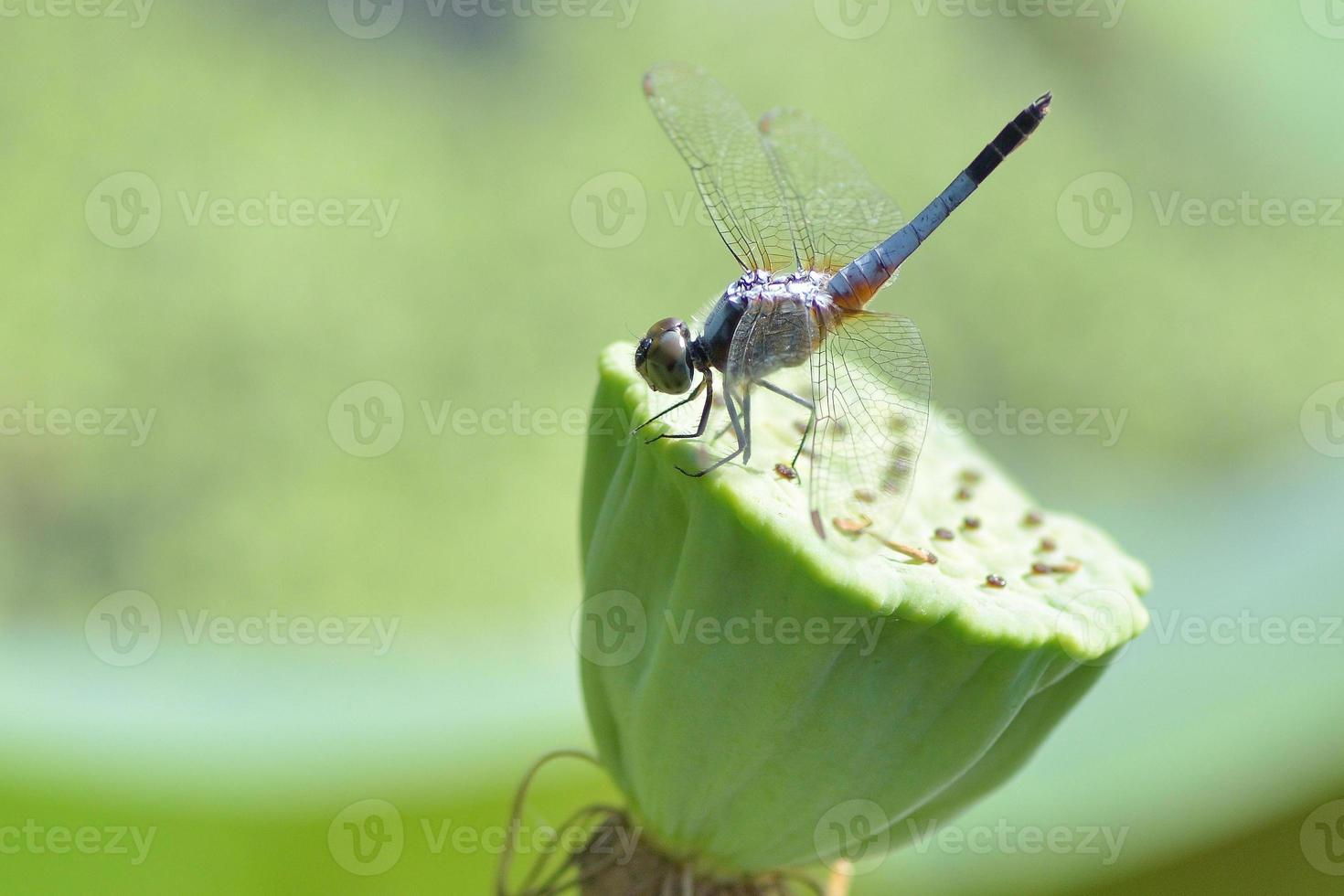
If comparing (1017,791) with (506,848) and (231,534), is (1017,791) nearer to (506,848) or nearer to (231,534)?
(506,848)

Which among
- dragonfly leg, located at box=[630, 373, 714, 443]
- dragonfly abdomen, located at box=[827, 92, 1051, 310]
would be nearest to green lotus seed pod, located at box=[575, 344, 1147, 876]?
dragonfly leg, located at box=[630, 373, 714, 443]

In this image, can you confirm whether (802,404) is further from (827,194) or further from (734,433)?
(827,194)

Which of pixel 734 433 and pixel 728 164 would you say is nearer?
pixel 734 433

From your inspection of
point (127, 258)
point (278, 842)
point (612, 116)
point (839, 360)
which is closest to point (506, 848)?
point (839, 360)

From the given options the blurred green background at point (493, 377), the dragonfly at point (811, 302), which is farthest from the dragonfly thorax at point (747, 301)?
the blurred green background at point (493, 377)

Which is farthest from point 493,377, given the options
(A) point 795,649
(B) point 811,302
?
(A) point 795,649

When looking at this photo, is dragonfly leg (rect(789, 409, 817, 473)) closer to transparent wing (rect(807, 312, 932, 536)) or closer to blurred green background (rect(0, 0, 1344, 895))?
transparent wing (rect(807, 312, 932, 536))
